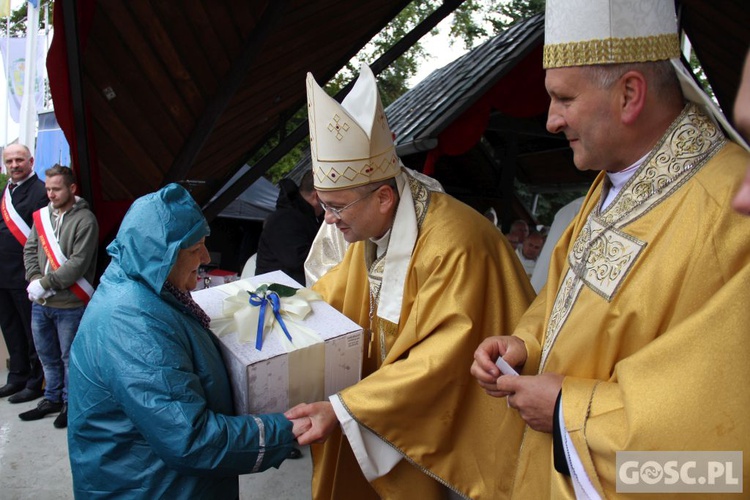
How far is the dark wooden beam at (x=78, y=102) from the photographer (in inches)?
132

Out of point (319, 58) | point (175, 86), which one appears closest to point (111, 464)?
point (175, 86)

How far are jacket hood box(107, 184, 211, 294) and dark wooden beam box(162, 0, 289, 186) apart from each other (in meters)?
2.77

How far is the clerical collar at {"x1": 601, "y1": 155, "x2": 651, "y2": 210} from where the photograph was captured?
1473 mm

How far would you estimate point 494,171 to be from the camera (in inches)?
363

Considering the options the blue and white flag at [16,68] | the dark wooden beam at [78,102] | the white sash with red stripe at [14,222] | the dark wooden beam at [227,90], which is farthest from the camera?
the blue and white flag at [16,68]

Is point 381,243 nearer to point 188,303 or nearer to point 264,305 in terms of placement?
point 264,305

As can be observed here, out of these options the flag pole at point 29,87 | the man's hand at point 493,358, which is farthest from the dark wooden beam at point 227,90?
the flag pole at point 29,87

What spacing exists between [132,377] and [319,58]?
4.83m

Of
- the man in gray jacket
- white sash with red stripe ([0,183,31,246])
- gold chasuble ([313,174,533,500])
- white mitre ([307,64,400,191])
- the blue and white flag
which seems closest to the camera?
gold chasuble ([313,174,533,500])

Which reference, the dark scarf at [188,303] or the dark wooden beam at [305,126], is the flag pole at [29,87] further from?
the dark scarf at [188,303]

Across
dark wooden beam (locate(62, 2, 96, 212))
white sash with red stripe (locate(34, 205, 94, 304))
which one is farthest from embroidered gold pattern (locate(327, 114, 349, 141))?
white sash with red stripe (locate(34, 205, 94, 304))

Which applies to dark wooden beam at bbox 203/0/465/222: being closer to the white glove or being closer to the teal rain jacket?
the white glove

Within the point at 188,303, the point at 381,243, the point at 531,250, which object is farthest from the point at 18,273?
the point at 531,250

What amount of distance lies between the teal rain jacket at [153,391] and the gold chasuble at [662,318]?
921 millimetres
